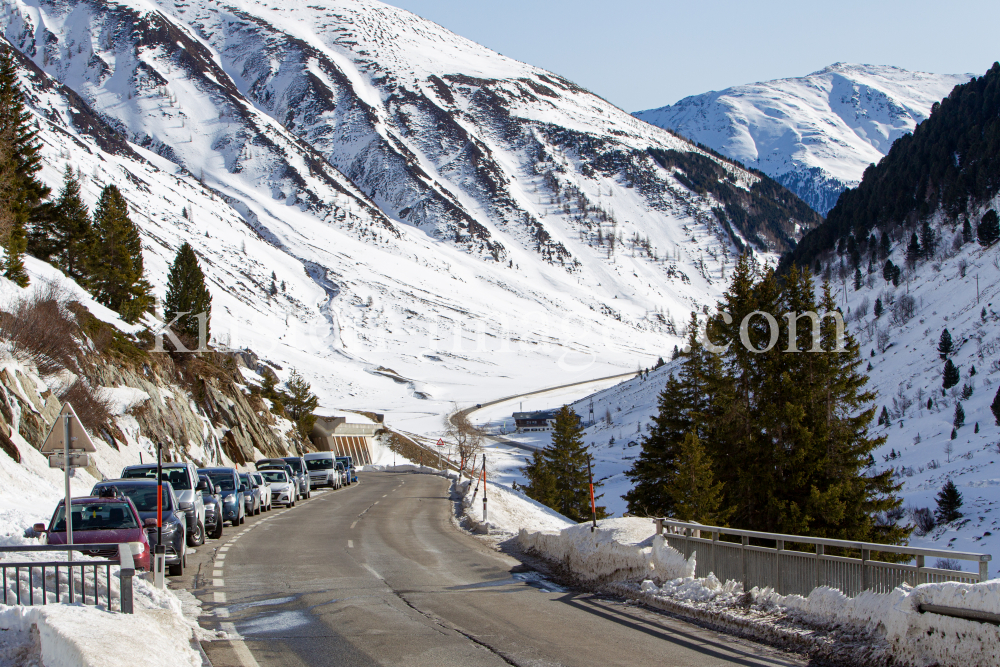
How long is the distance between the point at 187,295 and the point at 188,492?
53360mm

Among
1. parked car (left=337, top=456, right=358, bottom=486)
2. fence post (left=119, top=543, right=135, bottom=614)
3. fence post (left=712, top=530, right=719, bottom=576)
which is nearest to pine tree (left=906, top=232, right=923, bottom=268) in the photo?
parked car (left=337, top=456, right=358, bottom=486)

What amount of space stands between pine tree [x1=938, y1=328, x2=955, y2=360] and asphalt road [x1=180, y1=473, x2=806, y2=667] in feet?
252

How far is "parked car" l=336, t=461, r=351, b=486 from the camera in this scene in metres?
Result: 49.5

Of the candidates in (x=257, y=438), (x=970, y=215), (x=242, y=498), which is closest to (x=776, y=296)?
(x=242, y=498)

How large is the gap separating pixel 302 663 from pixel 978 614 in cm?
584

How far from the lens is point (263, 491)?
29.5 meters

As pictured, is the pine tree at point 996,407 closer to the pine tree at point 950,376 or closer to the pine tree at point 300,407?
the pine tree at point 950,376

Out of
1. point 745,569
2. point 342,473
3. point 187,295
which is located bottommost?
point 342,473

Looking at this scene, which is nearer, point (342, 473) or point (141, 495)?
point (141, 495)

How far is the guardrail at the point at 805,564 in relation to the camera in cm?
841

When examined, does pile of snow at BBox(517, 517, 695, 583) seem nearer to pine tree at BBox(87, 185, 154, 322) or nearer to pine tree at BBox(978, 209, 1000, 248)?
pine tree at BBox(87, 185, 154, 322)

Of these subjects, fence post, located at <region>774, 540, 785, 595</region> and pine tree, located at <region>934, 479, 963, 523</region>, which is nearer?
fence post, located at <region>774, 540, 785, 595</region>

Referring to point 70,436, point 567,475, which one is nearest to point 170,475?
point 70,436

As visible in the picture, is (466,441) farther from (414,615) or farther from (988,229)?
(414,615)
